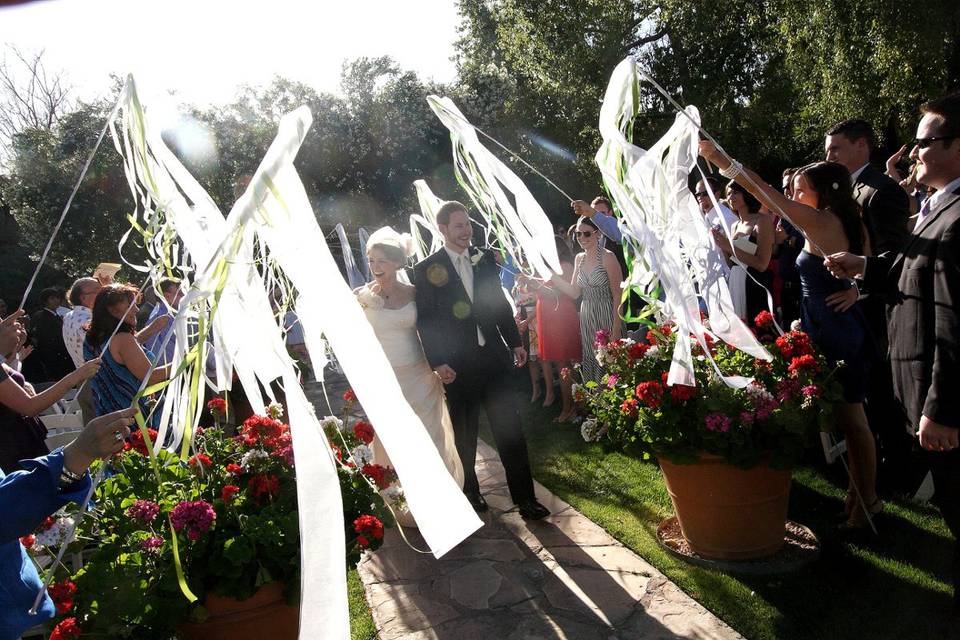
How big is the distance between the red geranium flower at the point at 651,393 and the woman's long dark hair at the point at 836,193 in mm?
1242

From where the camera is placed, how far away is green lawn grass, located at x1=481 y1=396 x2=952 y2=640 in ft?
10.0

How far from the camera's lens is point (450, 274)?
474 cm

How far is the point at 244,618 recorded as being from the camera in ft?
8.24

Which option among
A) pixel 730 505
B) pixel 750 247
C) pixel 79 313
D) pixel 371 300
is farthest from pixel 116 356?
pixel 750 247

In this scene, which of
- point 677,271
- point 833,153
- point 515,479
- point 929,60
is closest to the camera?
point 677,271

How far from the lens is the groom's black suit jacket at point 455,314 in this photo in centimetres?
471

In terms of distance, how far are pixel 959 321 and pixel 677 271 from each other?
1100 mm

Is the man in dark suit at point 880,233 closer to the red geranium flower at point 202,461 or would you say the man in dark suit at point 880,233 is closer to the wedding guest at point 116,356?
the red geranium flower at point 202,461

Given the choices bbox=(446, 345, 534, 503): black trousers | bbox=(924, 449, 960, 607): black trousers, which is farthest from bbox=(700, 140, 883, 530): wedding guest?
bbox=(446, 345, 534, 503): black trousers

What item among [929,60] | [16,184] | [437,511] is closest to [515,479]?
[437,511]

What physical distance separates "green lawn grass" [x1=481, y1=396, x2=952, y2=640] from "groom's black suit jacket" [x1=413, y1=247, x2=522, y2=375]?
48.2 inches

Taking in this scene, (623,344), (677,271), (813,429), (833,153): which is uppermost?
(833,153)

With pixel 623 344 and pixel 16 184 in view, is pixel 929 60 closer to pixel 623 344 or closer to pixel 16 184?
pixel 623 344

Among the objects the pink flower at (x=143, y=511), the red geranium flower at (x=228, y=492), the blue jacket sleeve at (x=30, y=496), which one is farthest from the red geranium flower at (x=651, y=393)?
the blue jacket sleeve at (x=30, y=496)
